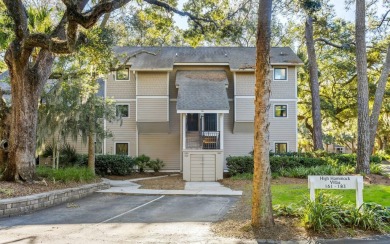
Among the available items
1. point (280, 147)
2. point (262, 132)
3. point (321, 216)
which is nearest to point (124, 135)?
point (280, 147)

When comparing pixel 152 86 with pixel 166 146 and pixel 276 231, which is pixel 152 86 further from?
pixel 276 231

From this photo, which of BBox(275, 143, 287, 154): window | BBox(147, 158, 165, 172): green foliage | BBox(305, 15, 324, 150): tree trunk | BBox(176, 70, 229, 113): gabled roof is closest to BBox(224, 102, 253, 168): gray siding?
BBox(275, 143, 287, 154): window

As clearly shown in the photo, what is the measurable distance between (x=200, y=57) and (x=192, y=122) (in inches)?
176

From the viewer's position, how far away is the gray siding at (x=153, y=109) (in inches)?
869

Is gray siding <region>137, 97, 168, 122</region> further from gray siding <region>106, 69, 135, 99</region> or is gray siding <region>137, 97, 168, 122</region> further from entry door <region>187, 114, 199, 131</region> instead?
entry door <region>187, 114, 199, 131</region>

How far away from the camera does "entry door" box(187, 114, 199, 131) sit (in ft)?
73.0

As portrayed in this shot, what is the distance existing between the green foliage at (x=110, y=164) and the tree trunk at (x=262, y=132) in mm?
13807

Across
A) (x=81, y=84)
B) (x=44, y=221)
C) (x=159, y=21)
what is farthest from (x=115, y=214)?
(x=159, y=21)

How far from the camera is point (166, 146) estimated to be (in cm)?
2261

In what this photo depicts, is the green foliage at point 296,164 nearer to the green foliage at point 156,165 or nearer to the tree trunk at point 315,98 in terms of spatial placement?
the tree trunk at point 315,98

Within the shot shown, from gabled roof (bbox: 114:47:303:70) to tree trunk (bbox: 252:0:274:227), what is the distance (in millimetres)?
14371

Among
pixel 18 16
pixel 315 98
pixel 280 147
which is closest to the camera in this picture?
pixel 18 16

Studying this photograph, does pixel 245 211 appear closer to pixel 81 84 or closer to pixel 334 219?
pixel 334 219

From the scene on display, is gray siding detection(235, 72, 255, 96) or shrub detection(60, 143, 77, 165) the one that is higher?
gray siding detection(235, 72, 255, 96)
